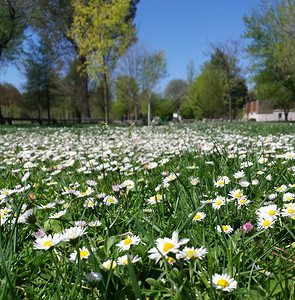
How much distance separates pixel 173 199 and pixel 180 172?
0.62 m

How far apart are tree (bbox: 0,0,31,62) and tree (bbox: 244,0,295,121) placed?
66.7ft

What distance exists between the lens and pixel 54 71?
3384cm

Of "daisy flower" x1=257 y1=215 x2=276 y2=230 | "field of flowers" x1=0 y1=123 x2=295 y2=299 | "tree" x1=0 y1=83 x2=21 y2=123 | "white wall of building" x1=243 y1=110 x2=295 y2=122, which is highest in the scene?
"tree" x1=0 y1=83 x2=21 y2=123

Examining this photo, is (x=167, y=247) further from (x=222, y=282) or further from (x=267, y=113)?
(x=267, y=113)

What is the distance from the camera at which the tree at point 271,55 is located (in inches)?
850

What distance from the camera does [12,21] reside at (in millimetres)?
17500

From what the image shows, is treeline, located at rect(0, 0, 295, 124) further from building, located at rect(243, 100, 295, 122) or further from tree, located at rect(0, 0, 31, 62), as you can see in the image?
building, located at rect(243, 100, 295, 122)

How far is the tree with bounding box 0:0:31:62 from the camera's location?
1717 cm

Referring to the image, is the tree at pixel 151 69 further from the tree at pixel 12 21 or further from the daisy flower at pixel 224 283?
the daisy flower at pixel 224 283

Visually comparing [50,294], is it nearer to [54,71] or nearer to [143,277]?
[143,277]

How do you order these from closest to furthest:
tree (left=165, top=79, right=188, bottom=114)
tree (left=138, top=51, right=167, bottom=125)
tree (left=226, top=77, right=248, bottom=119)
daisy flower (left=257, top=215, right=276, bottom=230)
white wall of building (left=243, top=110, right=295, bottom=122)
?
daisy flower (left=257, top=215, right=276, bottom=230) < tree (left=138, top=51, right=167, bottom=125) < white wall of building (left=243, top=110, right=295, bottom=122) < tree (left=226, top=77, right=248, bottom=119) < tree (left=165, top=79, right=188, bottom=114)

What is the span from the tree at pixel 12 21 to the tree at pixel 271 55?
2034 cm

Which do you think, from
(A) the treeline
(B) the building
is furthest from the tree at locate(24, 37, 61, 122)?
(B) the building

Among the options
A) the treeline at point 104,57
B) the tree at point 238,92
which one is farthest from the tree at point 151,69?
the tree at point 238,92
